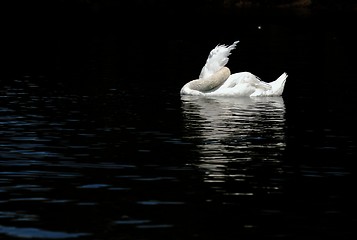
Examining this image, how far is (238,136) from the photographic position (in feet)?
87.4

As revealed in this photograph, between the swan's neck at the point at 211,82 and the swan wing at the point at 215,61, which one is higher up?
the swan wing at the point at 215,61

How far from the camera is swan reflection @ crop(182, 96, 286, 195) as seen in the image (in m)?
21.2

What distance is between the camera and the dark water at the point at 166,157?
1666cm

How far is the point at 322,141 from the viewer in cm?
2638

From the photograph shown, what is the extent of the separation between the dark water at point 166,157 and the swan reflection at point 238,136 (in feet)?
0.15

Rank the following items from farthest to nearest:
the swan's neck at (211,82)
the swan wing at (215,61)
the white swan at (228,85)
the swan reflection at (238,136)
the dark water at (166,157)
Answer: the swan wing at (215,61) → the swan's neck at (211,82) → the white swan at (228,85) → the swan reflection at (238,136) → the dark water at (166,157)

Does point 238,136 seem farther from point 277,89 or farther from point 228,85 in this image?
point 277,89

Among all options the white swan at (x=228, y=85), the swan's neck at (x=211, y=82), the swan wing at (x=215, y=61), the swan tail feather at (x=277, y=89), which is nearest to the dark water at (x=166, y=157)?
the swan tail feather at (x=277, y=89)

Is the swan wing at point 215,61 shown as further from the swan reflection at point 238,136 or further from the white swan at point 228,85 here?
the swan reflection at point 238,136

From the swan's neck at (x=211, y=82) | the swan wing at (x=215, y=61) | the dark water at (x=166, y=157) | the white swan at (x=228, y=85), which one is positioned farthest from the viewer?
the swan wing at (x=215, y=61)

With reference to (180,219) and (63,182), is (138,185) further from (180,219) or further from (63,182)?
(180,219)

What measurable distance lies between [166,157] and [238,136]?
4117 millimetres

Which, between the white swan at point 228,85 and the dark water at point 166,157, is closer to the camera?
the dark water at point 166,157

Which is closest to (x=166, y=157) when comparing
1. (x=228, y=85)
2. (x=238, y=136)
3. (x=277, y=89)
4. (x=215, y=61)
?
(x=238, y=136)
